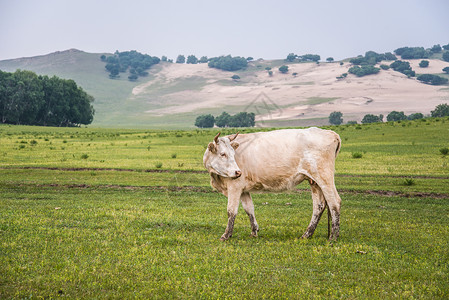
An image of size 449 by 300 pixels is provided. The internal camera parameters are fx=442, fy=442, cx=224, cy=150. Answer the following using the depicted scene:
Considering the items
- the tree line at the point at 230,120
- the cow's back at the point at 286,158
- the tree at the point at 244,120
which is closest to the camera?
the cow's back at the point at 286,158

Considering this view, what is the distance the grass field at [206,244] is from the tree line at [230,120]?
119236mm

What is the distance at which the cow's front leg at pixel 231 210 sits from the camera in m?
12.9

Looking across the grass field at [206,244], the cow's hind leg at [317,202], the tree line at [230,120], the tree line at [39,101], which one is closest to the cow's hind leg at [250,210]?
the grass field at [206,244]

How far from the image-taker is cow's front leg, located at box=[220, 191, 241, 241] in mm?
12883

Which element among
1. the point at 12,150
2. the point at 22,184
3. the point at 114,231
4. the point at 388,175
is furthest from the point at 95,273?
the point at 12,150

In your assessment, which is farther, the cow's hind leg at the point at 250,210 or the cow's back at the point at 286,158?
the cow's hind leg at the point at 250,210

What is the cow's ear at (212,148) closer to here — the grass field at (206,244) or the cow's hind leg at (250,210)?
the cow's hind leg at (250,210)

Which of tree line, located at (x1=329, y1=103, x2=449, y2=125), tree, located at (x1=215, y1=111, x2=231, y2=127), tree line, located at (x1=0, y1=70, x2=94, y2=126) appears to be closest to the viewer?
tree line, located at (x1=0, y1=70, x2=94, y2=126)

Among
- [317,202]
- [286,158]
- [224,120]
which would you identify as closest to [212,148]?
[286,158]

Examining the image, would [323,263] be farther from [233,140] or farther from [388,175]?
[388,175]

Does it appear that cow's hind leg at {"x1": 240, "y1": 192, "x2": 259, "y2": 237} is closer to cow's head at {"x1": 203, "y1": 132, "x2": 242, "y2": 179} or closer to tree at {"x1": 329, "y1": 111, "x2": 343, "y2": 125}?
cow's head at {"x1": 203, "y1": 132, "x2": 242, "y2": 179}

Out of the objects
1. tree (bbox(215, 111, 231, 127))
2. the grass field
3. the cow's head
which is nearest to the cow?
the cow's head

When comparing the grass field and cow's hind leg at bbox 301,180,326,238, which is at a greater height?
cow's hind leg at bbox 301,180,326,238

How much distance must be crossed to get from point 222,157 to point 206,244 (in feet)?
8.52
